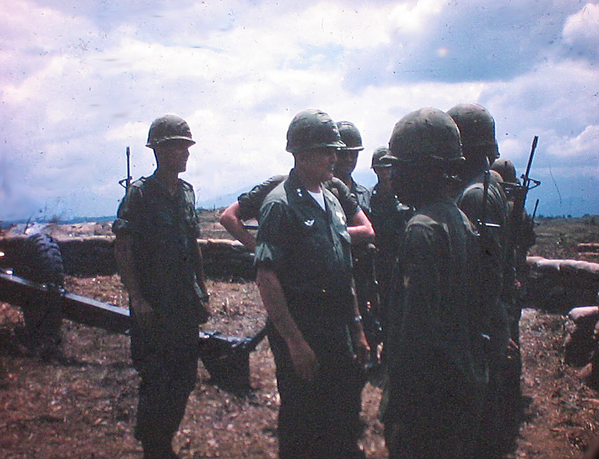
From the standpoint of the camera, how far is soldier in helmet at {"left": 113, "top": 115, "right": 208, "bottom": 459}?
10.2 feet

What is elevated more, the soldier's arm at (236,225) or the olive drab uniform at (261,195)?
the olive drab uniform at (261,195)

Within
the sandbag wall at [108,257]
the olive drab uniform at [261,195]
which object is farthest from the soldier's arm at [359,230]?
the sandbag wall at [108,257]

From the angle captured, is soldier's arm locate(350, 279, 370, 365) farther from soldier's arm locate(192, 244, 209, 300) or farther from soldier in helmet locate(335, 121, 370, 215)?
soldier in helmet locate(335, 121, 370, 215)

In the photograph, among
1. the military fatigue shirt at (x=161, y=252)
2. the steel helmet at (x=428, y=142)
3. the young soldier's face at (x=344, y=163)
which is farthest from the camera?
the young soldier's face at (x=344, y=163)

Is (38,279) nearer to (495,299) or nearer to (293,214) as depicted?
(293,214)

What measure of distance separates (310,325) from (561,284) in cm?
605

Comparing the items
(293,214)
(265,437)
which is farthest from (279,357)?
(265,437)

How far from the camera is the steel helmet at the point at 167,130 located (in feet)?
11.3

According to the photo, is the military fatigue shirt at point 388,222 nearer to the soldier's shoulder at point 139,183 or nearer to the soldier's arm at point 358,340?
the soldier's arm at point 358,340

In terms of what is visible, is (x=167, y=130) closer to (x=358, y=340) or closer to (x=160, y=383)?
(x=160, y=383)

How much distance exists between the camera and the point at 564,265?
6.99 meters

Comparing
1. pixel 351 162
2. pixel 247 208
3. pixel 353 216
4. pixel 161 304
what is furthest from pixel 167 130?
pixel 351 162

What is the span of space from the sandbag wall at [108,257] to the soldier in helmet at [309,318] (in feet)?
16.7

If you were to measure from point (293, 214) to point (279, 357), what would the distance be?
30.1 inches
